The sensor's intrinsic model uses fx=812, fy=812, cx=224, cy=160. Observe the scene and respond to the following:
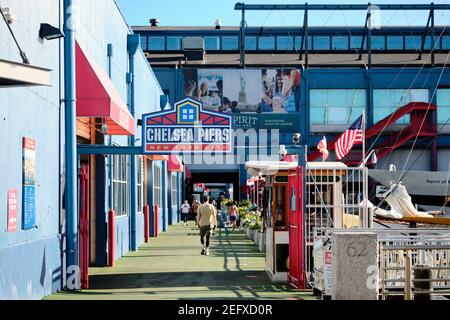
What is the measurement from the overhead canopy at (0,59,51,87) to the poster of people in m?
47.2

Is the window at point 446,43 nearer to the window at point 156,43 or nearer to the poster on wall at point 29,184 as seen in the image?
the window at point 156,43

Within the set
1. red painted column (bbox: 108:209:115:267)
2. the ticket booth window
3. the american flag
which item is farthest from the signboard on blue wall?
the ticket booth window

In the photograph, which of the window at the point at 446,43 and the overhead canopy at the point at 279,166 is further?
the window at the point at 446,43

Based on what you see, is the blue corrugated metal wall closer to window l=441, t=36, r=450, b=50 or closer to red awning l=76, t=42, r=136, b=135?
red awning l=76, t=42, r=136, b=135

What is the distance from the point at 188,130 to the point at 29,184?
18.6 feet

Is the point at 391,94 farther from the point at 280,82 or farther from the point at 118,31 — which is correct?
the point at 118,31

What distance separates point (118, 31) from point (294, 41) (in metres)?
46.1

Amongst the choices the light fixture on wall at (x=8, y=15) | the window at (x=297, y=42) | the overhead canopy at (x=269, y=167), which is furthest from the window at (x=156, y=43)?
the light fixture on wall at (x=8, y=15)

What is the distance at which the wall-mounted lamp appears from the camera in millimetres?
14312

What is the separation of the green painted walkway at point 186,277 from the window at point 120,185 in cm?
151

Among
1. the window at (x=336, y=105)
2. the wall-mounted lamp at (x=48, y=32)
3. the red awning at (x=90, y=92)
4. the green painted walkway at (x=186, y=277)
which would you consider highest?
the window at (x=336, y=105)

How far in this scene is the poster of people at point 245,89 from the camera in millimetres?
57750

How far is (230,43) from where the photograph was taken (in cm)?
7219

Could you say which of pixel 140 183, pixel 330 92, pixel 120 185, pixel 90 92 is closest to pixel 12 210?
pixel 90 92
